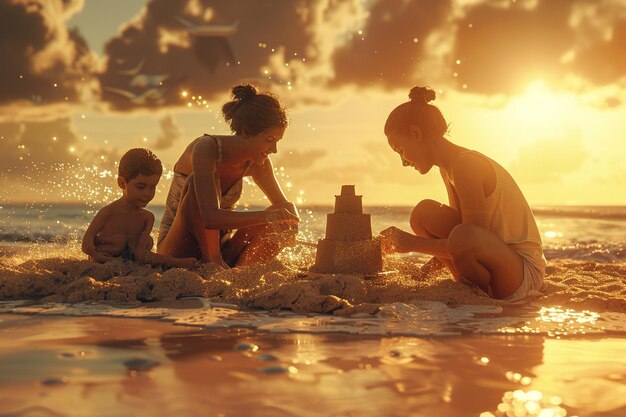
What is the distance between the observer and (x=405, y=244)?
501cm

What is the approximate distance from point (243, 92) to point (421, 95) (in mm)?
1407

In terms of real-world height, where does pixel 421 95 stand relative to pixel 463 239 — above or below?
above

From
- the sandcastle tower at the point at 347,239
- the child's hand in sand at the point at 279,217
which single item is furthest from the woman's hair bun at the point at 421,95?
the child's hand in sand at the point at 279,217

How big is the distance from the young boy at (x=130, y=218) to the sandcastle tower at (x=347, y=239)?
144 cm

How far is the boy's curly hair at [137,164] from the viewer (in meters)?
5.88

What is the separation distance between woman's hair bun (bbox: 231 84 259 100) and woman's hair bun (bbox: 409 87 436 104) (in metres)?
1.25

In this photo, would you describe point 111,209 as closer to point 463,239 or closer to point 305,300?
point 305,300

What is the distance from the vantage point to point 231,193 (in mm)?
6074

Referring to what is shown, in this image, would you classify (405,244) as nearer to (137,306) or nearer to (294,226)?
(294,226)

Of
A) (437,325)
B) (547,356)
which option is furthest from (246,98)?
(547,356)

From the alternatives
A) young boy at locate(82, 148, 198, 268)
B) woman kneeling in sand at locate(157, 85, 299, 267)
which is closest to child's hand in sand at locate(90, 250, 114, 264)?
young boy at locate(82, 148, 198, 268)

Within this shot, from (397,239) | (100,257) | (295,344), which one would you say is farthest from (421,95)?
(100,257)

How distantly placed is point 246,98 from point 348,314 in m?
2.11

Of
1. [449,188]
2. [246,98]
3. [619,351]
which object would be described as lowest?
[619,351]
